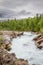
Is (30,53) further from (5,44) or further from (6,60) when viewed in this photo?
(6,60)

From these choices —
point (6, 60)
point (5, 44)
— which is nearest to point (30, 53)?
point (5, 44)

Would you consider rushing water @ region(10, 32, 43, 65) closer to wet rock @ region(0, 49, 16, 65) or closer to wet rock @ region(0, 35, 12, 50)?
wet rock @ region(0, 35, 12, 50)

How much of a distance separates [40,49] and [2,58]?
1542 centimetres

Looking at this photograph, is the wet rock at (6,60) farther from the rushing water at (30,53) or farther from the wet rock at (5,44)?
the wet rock at (5,44)

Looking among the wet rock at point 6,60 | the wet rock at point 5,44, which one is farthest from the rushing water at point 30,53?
the wet rock at point 6,60

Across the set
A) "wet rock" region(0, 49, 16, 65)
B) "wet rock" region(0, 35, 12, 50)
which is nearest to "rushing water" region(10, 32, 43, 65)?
"wet rock" region(0, 35, 12, 50)

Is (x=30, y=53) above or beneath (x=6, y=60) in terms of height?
beneath

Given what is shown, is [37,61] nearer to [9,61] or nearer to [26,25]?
[9,61]

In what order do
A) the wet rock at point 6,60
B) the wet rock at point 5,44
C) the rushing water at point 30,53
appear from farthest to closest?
the wet rock at point 5,44
the rushing water at point 30,53
the wet rock at point 6,60

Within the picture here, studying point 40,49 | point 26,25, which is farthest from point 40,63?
point 26,25

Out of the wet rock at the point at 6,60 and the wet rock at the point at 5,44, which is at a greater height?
the wet rock at the point at 6,60

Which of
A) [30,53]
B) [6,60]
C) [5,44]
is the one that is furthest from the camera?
[5,44]

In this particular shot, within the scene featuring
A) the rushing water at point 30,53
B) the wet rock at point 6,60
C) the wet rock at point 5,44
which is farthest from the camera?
the wet rock at point 5,44

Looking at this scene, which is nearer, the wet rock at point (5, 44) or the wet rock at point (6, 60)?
the wet rock at point (6, 60)
